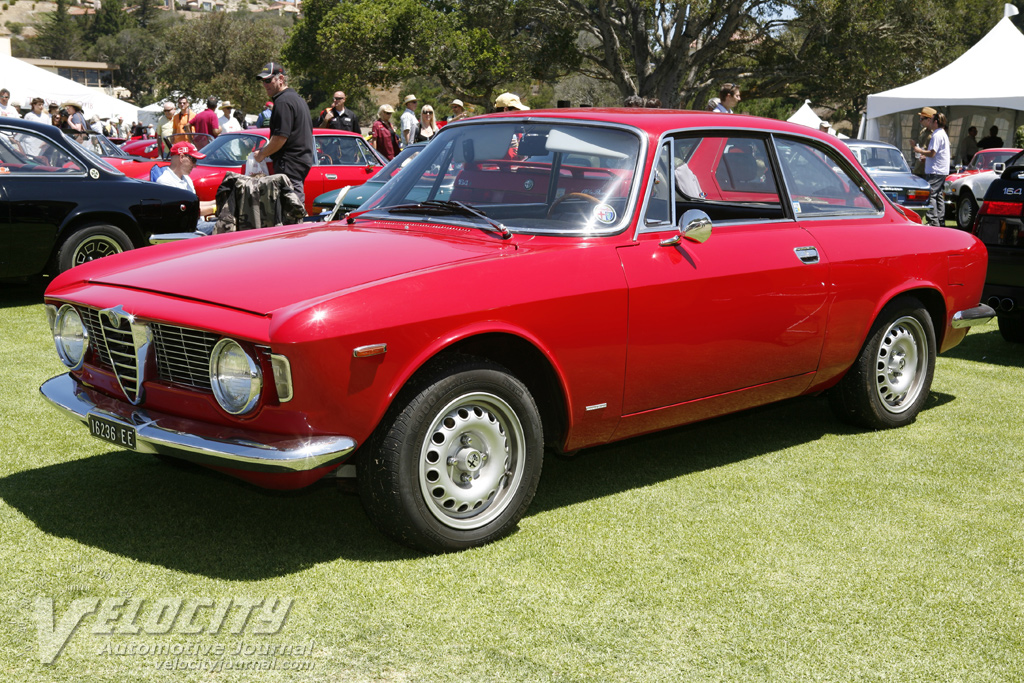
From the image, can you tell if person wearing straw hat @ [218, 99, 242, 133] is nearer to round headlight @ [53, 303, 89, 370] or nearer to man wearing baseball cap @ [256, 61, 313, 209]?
man wearing baseball cap @ [256, 61, 313, 209]

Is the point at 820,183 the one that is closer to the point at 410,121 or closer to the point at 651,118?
the point at 651,118

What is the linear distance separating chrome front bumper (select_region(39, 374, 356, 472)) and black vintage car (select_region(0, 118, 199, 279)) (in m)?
5.37

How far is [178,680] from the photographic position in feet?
9.68

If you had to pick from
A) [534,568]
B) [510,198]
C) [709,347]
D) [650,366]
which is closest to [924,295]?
[709,347]

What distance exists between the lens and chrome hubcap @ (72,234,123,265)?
8828mm

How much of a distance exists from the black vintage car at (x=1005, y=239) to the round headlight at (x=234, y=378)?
6223 millimetres

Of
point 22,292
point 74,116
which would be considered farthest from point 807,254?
point 74,116

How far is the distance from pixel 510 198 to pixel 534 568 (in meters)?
1.69

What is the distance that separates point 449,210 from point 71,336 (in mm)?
1653

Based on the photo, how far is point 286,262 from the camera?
391 centimetres

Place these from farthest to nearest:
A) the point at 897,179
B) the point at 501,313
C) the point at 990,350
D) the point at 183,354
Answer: the point at 897,179
the point at 990,350
the point at 501,313
the point at 183,354

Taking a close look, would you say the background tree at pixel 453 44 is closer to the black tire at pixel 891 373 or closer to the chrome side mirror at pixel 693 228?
the black tire at pixel 891 373

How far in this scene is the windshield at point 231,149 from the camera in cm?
1470

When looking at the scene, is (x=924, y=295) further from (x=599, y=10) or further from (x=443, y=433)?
(x=599, y=10)
